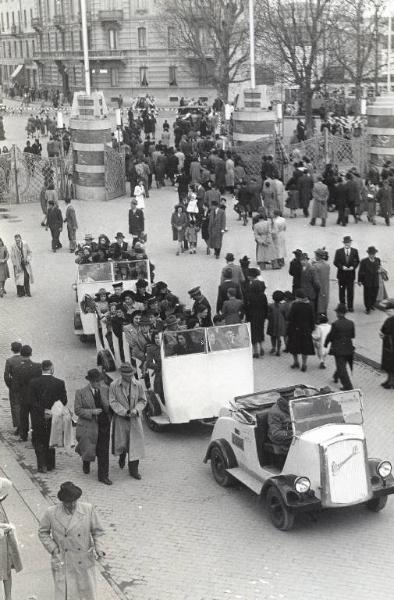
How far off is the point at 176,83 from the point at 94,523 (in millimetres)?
70185

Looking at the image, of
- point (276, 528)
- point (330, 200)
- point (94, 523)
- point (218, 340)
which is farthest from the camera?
point (330, 200)

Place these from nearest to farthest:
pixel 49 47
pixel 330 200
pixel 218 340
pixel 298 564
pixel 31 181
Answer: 1. pixel 298 564
2. pixel 218 340
3. pixel 330 200
4. pixel 31 181
5. pixel 49 47

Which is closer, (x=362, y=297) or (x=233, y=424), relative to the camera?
(x=233, y=424)

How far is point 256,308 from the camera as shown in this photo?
16.9m

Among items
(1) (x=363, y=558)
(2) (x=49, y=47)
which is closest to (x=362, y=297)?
(1) (x=363, y=558)

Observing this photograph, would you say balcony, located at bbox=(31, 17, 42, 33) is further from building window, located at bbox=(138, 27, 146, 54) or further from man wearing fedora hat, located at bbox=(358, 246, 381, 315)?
man wearing fedora hat, located at bbox=(358, 246, 381, 315)

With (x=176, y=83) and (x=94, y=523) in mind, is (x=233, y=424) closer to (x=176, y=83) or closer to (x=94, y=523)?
(x=94, y=523)

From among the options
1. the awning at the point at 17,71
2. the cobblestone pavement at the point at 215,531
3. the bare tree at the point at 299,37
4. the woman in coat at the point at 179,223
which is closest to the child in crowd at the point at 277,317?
the cobblestone pavement at the point at 215,531

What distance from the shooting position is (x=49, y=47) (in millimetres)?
86625

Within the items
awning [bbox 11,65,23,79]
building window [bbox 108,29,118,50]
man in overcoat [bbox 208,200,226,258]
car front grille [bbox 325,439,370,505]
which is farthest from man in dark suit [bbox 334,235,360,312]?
awning [bbox 11,65,23,79]

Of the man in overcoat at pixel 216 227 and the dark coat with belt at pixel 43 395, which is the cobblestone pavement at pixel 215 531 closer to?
the dark coat with belt at pixel 43 395

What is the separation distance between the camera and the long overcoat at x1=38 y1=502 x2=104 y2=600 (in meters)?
8.45

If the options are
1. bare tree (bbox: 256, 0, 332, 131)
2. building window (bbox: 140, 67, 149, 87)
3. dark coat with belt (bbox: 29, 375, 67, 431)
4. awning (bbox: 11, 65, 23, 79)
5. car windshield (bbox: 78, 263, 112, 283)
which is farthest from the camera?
awning (bbox: 11, 65, 23, 79)

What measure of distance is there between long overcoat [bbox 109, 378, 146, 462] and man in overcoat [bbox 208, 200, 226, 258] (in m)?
12.0
